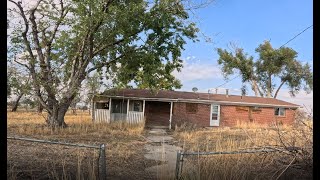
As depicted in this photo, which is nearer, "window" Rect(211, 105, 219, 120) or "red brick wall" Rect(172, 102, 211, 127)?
"red brick wall" Rect(172, 102, 211, 127)

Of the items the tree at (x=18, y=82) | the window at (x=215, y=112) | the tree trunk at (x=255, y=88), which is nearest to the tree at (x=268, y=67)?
the tree trunk at (x=255, y=88)

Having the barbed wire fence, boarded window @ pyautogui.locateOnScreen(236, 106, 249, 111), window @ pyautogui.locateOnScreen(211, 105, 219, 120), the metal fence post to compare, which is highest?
boarded window @ pyautogui.locateOnScreen(236, 106, 249, 111)

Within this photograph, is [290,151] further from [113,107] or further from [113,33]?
[113,107]

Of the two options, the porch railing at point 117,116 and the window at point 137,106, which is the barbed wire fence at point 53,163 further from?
the window at point 137,106

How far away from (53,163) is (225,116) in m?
25.6

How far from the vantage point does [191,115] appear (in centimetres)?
3016

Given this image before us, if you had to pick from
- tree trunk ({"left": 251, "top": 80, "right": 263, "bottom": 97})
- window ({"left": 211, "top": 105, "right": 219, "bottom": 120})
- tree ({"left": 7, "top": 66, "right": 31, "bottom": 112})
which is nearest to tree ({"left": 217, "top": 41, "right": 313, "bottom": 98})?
tree trunk ({"left": 251, "top": 80, "right": 263, "bottom": 97})

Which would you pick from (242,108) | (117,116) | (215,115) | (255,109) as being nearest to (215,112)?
(215,115)

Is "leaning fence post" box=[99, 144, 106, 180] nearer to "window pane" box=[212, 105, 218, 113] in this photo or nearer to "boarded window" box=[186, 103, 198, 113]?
"boarded window" box=[186, 103, 198, 113]

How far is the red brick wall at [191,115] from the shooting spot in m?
29.5

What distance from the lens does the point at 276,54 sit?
4597cm

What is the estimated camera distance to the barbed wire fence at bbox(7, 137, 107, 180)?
19.9 ft

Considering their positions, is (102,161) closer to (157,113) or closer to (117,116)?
(117,116)
